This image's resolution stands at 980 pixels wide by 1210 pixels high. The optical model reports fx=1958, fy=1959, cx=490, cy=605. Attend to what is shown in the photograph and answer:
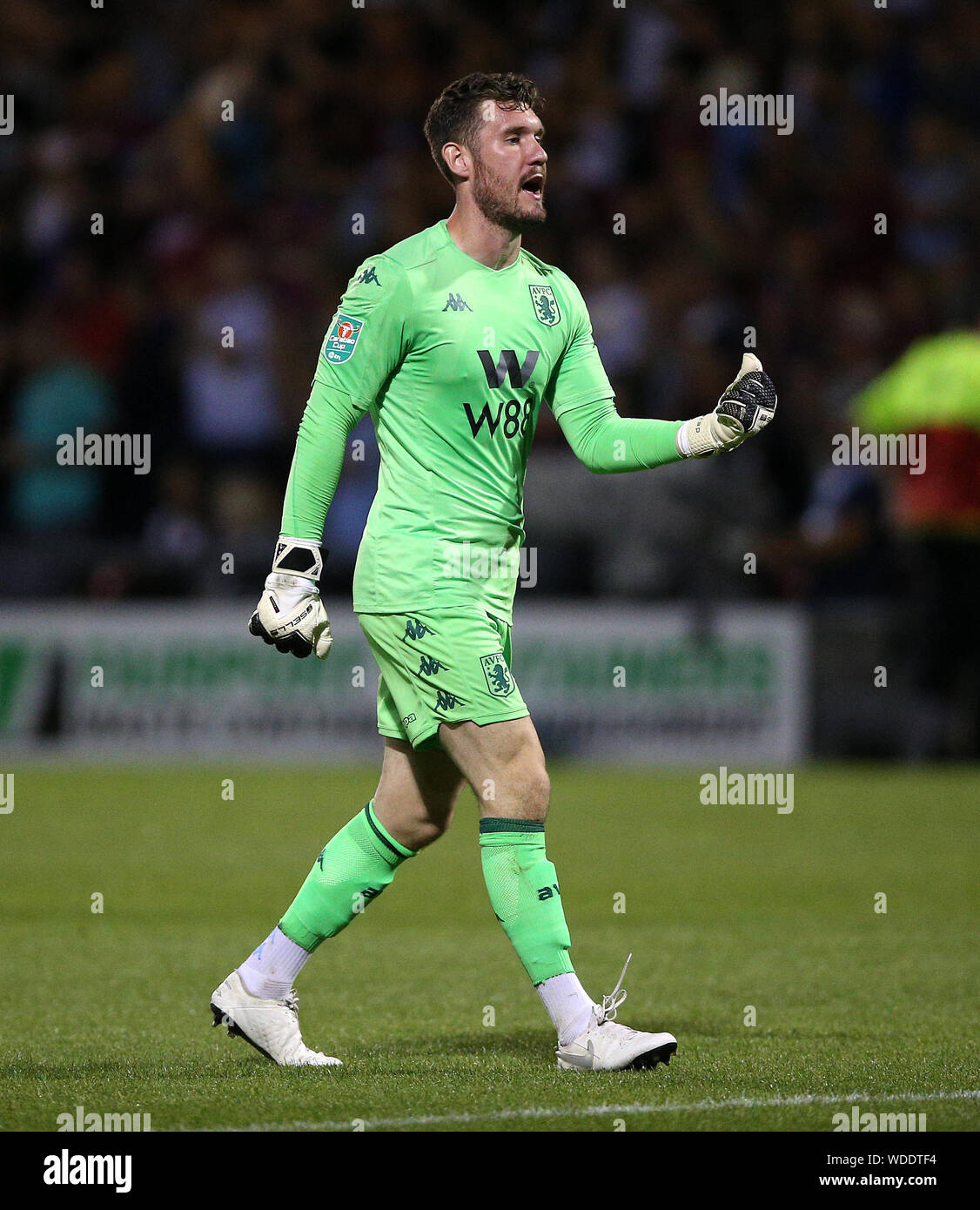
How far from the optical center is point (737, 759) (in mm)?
12898

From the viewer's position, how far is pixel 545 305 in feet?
17.1

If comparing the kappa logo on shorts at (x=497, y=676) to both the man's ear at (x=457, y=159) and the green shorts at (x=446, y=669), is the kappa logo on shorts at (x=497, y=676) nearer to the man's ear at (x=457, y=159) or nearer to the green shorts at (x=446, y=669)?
the green shorts at (x=446, y=669)

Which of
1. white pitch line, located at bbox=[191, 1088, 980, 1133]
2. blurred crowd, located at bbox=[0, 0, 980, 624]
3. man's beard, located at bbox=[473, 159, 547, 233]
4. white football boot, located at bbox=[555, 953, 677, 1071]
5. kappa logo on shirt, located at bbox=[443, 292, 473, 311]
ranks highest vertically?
blurred crowd, located at bbox=[0, 0, 980, 624]

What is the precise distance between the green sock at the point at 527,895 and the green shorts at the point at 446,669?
0.93ft

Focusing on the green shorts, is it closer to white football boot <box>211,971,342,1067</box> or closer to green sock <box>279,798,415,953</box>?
green sock <box>279,798,415,953</box>

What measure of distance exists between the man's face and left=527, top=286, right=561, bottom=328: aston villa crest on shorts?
7.4 inches

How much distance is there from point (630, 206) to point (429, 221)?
62.5 inches

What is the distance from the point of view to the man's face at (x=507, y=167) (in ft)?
16.7

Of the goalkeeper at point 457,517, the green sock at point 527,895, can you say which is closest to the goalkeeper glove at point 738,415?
the goalkeeper at point 457,517

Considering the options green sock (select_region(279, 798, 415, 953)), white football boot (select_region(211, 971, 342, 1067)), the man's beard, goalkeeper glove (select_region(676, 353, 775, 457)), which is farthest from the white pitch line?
the man's beard

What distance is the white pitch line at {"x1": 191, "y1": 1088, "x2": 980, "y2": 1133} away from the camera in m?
4.16

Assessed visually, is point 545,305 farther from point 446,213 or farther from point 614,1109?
point 446,213
